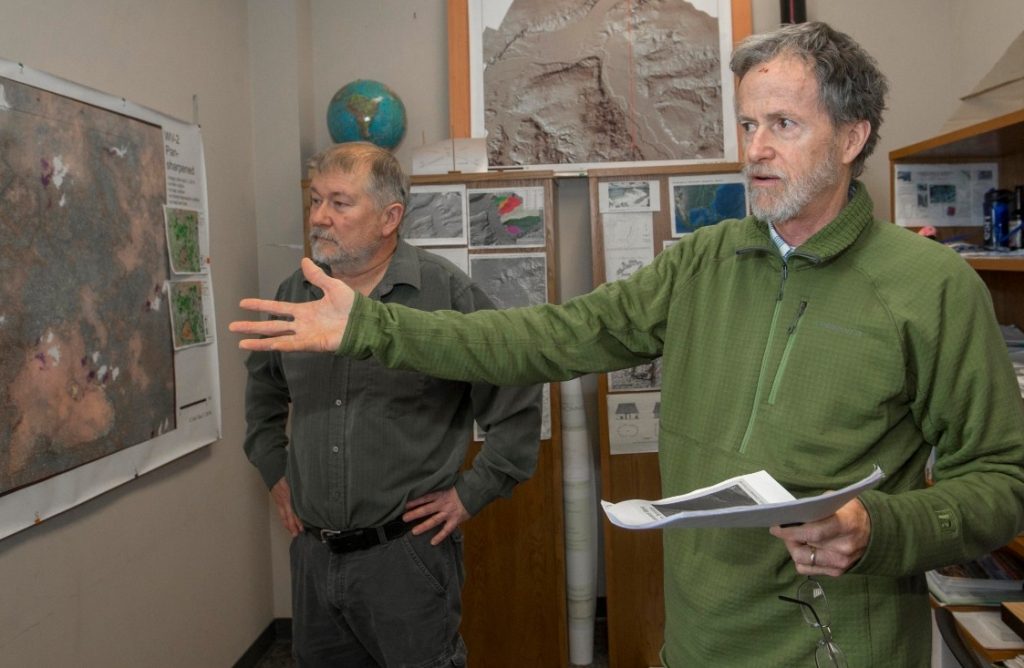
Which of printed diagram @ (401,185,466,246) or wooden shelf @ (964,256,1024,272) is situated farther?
printed diagram @ (401,185,466,246)

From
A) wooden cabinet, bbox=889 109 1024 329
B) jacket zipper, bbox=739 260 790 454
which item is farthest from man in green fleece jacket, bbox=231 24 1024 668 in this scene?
wooden cabinet, bbox=889 109 1024 329

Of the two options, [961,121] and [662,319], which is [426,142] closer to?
[961,121]

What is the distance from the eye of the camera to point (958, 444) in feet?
3.69

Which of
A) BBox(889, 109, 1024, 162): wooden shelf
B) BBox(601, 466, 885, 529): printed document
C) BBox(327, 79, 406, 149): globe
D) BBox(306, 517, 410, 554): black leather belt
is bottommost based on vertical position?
BBox(306, 517, 410, 554): black leather belt

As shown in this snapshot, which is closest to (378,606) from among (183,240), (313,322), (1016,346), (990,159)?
(313,322)

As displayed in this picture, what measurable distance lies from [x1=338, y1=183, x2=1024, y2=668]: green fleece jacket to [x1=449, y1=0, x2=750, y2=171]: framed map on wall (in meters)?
1.92

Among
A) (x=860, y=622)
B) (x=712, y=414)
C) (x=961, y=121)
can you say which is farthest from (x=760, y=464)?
(x=961, y=121)

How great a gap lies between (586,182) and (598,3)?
0.69m

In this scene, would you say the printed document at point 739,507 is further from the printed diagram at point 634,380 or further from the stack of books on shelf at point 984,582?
the printed diagram at point 634,380

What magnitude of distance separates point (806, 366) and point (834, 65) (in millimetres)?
460

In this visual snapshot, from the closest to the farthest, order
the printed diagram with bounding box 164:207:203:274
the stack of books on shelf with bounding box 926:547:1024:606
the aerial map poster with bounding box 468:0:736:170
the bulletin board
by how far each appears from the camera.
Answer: the stack of books on shelf with bounding box 926:547:1024:606, the printed diagram with bounding box 164:207:203:274, the bulletin board, the aerial map poster with bounding box 468:0:736:170

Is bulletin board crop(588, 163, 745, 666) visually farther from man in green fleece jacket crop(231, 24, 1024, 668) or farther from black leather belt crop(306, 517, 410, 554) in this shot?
man in green fleece jacket crop(231, 24, 1024, 668)

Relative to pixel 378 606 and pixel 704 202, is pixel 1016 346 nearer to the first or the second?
pixel 704 202

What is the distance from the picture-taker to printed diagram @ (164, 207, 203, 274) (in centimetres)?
239
